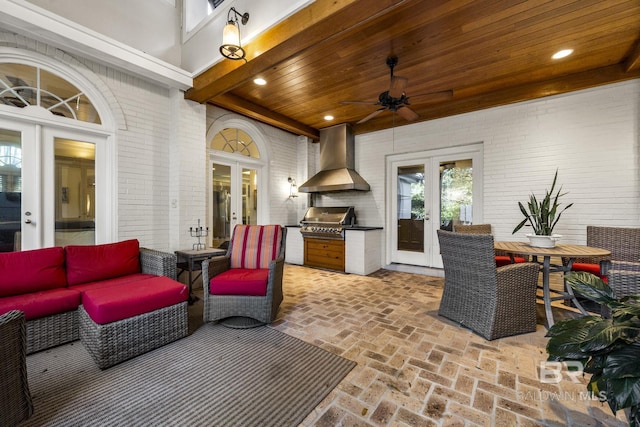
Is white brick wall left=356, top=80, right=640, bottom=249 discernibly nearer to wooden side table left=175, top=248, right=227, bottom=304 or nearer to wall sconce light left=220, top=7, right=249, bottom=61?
wall sconce light left=220, top=7, right=249, bottom=61

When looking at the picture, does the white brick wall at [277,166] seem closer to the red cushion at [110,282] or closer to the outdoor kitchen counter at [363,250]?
the outdoor kitchen counter at [363,250]

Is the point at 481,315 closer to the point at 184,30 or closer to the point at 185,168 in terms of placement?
the point at 185,168

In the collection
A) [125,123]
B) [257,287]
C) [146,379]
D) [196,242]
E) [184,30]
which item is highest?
[184,30]

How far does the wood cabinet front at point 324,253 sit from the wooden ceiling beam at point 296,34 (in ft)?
10.3

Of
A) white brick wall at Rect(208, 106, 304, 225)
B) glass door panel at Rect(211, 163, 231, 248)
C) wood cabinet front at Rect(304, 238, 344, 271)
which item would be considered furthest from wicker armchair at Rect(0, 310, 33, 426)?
white brick wall at Rect(208, 106, 304, 225)

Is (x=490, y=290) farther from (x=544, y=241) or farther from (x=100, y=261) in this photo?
(x=100, y=261)

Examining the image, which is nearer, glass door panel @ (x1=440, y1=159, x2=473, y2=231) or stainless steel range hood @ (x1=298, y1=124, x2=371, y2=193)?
glass door panel @ (x1=440, y1=159, x2=473, y2=231)

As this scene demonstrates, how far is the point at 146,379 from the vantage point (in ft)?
5.75

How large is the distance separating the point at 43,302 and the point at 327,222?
4004 millimetres

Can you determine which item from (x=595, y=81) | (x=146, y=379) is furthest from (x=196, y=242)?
(x=595, y=81)

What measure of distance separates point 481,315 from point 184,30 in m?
5.18

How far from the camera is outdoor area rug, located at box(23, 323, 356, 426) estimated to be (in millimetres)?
1436

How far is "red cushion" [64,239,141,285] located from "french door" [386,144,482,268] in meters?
4.34

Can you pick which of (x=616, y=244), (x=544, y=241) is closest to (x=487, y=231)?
(x=544, y=241)
